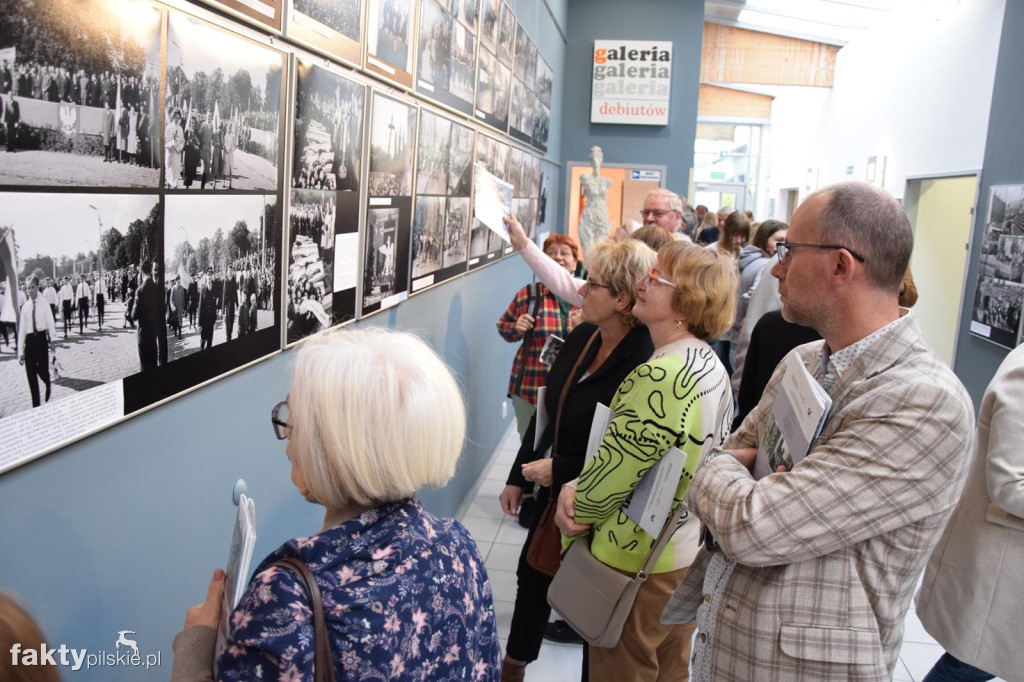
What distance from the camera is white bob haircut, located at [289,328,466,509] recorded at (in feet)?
4.09

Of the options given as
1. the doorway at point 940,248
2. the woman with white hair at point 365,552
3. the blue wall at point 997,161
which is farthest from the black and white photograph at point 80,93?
the doorway at point 940,248

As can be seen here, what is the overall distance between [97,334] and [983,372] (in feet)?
24.7

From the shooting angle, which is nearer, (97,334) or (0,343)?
(0,343)

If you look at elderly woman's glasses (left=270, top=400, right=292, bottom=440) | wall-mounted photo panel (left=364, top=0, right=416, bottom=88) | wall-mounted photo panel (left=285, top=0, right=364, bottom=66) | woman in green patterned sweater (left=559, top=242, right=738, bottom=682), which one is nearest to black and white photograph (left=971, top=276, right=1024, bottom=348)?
woman in green patterned sweater (left=559, top=242, right=738, bottom=682)

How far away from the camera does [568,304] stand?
478 cm

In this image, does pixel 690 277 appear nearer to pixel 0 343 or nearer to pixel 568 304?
pixel 0 343

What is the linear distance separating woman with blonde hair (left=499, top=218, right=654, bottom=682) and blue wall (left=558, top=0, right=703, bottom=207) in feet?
27.9

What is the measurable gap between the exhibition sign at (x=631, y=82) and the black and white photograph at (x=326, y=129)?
902 cm

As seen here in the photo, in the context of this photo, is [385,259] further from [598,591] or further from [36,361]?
[36,361]

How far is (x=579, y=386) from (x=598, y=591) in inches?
29.0

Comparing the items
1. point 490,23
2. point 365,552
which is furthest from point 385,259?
point 490,23

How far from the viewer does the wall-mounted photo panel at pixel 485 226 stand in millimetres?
4855

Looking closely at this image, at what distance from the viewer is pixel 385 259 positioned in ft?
10.0

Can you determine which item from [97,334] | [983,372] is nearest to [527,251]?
[97,334]
